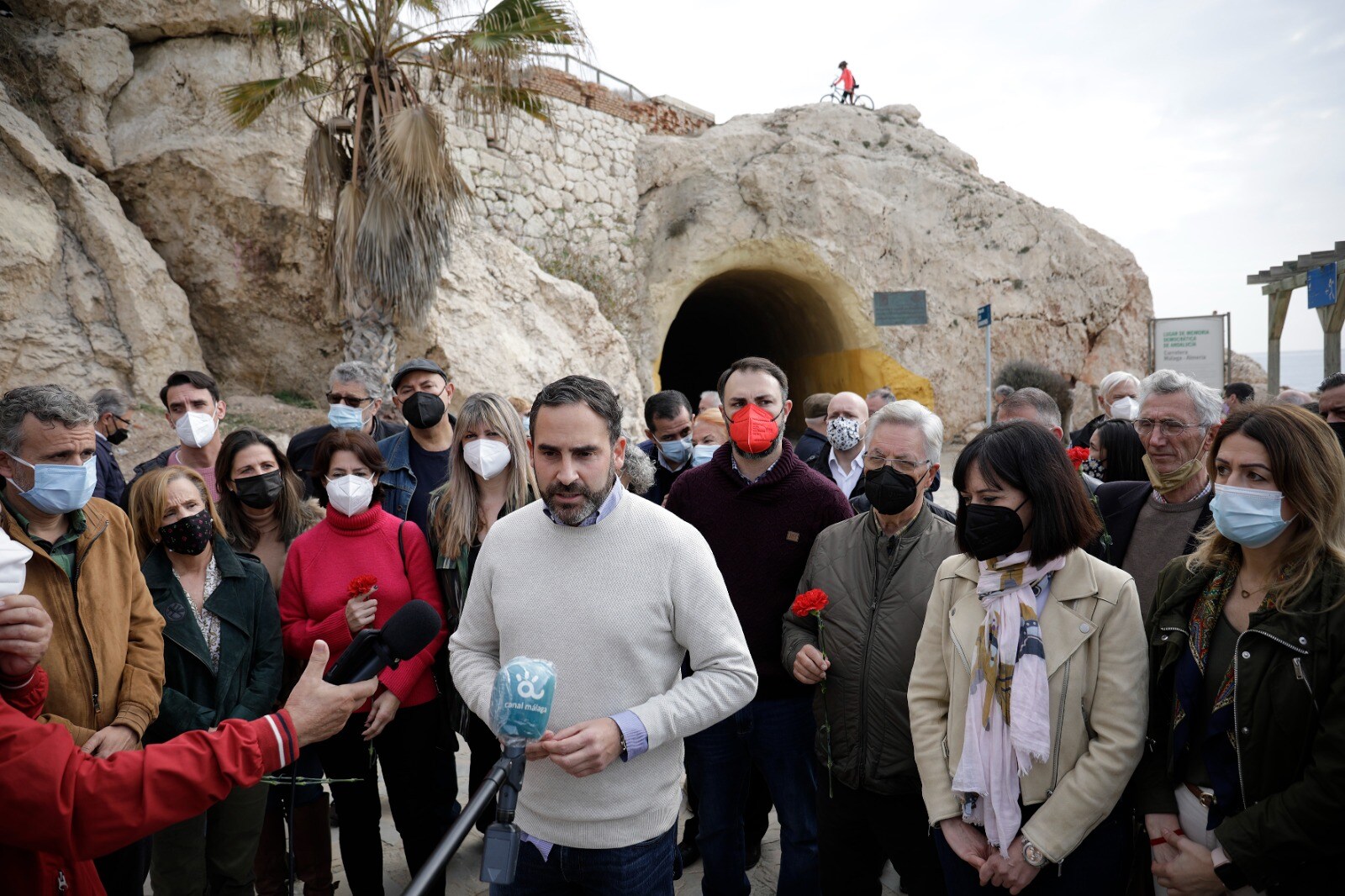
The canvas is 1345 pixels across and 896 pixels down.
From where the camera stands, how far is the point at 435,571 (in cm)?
366

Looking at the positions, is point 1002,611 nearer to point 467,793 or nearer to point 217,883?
point 217,883

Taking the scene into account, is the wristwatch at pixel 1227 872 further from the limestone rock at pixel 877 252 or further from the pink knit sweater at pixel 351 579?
the limestone rock at pixel 877 252

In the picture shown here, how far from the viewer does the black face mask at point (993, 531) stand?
A: 2367 millimetres

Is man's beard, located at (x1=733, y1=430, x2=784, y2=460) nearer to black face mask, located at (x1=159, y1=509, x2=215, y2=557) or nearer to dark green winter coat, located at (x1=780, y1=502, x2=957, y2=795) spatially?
dark green winter coat, located at (x1=780, y1=502, x2=957, y2=795)

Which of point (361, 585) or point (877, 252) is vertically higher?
point (877, 252)

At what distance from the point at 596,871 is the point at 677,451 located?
10.6ft

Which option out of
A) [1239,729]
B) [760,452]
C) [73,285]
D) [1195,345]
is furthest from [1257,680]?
[73,285]

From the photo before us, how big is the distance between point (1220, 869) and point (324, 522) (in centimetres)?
360

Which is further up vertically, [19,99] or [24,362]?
[19,99]

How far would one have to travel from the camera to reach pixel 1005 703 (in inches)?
91.0

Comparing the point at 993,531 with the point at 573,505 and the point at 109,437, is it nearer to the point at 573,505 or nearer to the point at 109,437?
the point at 573,505

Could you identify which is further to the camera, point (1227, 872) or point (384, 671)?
point (384, 671)

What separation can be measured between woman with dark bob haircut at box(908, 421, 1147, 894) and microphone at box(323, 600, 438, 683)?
1.56 metres

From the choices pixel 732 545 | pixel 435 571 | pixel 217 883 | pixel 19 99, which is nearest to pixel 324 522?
pixel 435 571
